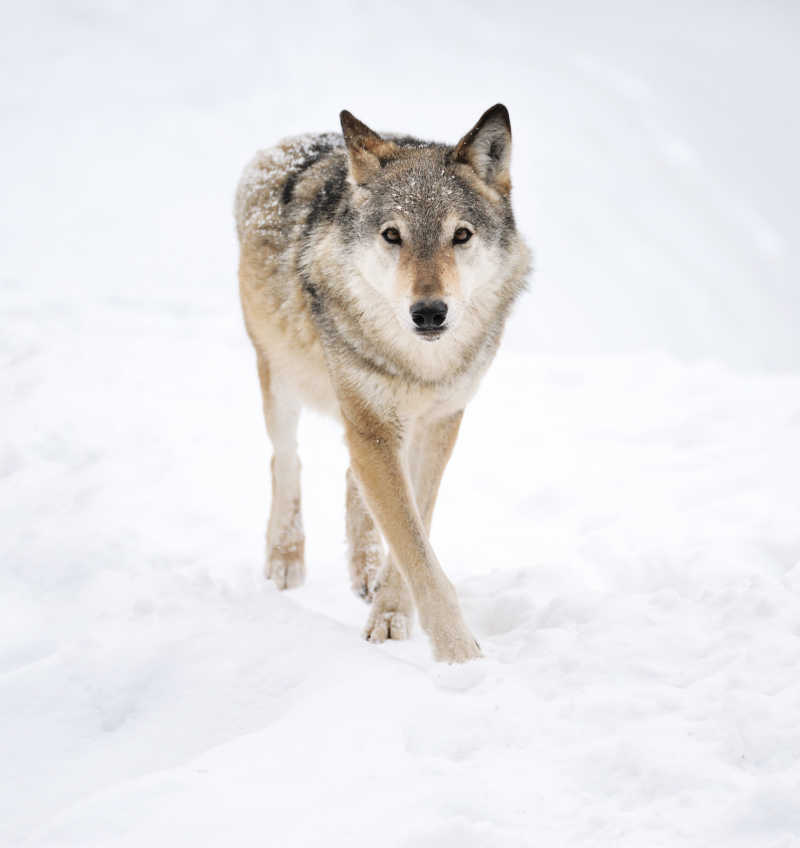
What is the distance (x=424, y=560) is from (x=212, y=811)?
1623mm

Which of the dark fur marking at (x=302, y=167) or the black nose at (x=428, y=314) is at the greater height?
the dark fur marking at (x=302, y=167)

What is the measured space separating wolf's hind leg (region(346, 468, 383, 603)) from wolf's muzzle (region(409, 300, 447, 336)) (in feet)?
5.28

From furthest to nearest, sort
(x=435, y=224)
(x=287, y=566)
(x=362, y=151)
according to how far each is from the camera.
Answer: (x=287, y=566) → (x=362, y=151) → (x=435, y=224)

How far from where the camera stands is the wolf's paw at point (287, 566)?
5.12 metres

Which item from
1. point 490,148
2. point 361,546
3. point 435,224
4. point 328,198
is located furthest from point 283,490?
point 490,148

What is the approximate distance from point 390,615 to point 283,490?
1.33 meters

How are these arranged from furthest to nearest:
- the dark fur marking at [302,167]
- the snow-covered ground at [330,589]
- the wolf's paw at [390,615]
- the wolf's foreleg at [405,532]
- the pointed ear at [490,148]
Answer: the dark fur marking at [302,167] → the wolf's paw at [390,615] → the pointed ear at [490,148] → the wolf's foreleg at [405,532] → the snow-covered ground at [330,589]

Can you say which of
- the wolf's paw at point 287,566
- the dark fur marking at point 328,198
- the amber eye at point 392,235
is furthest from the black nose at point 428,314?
the wolf's paw at point 287,566

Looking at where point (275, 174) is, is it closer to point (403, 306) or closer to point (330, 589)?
Result: point (403, 306)

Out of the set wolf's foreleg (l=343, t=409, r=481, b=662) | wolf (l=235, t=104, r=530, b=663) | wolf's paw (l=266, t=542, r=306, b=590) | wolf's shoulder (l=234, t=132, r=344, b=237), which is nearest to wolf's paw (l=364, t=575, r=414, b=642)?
wolf (l=235, t=104, r=530, b=663)

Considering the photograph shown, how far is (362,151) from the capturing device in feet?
13.3

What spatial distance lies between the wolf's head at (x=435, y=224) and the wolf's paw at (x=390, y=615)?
1.14m

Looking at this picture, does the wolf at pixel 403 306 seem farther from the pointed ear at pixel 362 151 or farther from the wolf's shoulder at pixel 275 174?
the wolf's shoulder at pixel 275 174

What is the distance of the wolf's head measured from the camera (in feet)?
11.8
